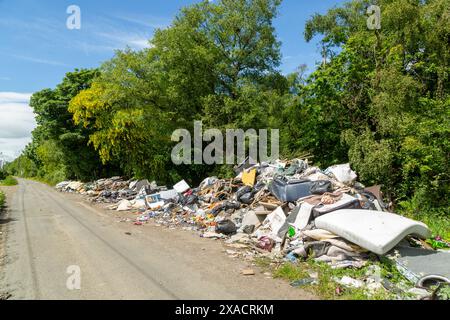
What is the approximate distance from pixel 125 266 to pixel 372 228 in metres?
4.77

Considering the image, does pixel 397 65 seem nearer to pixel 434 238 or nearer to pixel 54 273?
pixel 434 238

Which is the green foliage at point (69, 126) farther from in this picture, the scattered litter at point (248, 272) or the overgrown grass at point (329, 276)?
the overgrown grass at point (329, 276)

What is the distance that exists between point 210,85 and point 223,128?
3.39 m

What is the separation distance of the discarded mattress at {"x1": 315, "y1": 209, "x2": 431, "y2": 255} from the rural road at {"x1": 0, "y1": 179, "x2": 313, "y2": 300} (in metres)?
1.55

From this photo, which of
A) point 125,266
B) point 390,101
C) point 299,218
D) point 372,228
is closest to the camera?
point 372,228

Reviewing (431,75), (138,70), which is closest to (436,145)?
(431,75)

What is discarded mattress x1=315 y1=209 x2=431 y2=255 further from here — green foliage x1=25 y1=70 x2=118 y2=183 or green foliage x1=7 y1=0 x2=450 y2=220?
green foliage x1=25 y1=70 x2=118 y2=183

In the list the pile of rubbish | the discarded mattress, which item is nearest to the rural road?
the pile of rubbish

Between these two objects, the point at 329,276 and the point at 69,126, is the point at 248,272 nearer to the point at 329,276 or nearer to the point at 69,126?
the point at 329,276

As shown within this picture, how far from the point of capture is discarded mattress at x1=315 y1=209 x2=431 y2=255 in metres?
5.18

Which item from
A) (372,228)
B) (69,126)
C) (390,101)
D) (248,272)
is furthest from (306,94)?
(69,126)

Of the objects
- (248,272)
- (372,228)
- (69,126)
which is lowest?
(248,272)

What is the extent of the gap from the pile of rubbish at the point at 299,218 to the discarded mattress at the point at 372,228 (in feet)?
0.05

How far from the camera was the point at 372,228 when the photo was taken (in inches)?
215
